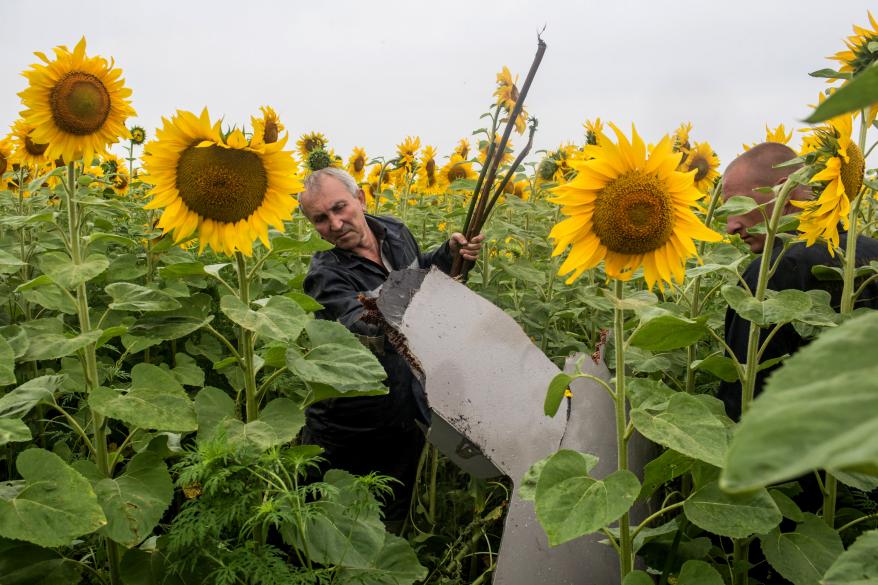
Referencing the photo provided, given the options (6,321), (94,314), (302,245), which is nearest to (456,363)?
(302,245)

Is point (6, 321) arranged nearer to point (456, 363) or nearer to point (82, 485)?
point (82, 485)

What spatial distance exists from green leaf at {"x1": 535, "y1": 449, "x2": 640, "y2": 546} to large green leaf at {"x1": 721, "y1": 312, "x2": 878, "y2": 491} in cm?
84

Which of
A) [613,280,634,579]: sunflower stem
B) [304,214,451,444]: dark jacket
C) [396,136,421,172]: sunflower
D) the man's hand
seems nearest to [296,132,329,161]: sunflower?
[396,136,421,172]: sunflower

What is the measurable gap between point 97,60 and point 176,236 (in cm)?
100

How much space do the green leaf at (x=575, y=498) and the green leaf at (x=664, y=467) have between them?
187 mm

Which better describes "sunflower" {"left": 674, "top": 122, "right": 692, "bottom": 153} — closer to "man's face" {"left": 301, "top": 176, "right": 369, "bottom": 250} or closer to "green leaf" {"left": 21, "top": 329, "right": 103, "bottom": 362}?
"man's face" {"left": 301, "top": 176, "right": 369, "bottom": 250}

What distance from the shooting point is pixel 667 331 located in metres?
1.46

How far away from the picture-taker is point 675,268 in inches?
62.8

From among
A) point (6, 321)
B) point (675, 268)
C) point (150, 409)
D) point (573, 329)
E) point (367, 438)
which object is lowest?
point (367, 438)

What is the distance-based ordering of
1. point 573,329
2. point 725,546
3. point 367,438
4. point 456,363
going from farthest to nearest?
point 573,329 < point 367,438 < point 725,546 < point 456,363

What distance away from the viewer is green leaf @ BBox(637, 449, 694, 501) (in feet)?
4.58

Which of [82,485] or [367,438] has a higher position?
[82,485]

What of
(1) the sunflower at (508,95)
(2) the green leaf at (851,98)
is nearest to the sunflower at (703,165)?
(1) the sunflower at (508,95)

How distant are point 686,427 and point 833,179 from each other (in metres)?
0.74
